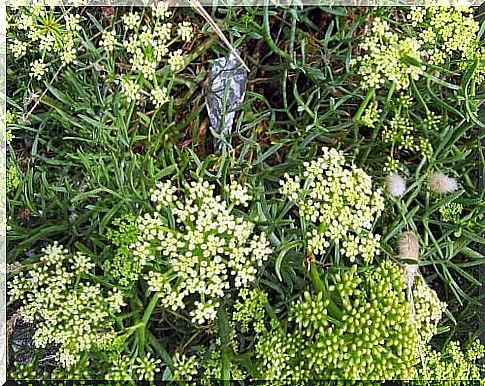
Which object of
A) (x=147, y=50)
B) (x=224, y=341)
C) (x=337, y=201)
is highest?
(x=147, y=50)

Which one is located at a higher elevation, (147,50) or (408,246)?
(147,50)

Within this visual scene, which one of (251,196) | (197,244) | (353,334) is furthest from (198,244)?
(353,334)

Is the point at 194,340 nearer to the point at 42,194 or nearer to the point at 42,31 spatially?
the point at 42,194

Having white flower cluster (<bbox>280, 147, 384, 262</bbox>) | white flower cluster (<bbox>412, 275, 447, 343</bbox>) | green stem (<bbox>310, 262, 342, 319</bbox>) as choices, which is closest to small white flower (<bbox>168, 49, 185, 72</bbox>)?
white flower cluster (<bbox>280, 147, 384, 262</bbox>)

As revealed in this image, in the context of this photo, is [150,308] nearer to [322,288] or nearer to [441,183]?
[322,288]

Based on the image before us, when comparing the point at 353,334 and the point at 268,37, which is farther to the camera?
the point at 268,37

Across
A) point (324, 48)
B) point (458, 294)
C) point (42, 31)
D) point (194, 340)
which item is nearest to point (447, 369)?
point (458, 294)
